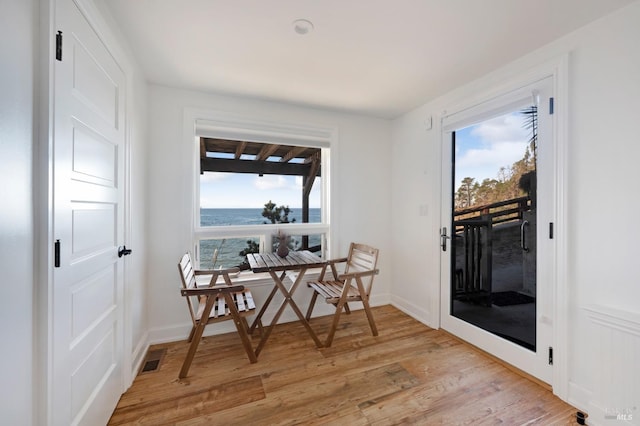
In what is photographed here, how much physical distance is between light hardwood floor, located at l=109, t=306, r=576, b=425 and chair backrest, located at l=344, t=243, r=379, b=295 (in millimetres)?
715

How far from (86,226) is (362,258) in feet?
7.72

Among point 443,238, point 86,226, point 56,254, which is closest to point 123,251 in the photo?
point 86,226

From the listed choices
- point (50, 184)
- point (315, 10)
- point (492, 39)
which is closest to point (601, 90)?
point (492, 39)

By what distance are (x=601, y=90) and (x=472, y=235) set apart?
1.38 m

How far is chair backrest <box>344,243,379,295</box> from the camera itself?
8.79ft

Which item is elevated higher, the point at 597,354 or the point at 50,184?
the point at 50,184

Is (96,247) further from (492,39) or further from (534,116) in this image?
(534,116)

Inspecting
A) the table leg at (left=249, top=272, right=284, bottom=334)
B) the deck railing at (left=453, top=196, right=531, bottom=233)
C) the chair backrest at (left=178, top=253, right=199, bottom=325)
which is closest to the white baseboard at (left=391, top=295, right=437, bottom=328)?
the deck railing at (left=453, top=196, right=531, bottom=233)

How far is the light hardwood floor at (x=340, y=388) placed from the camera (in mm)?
1585

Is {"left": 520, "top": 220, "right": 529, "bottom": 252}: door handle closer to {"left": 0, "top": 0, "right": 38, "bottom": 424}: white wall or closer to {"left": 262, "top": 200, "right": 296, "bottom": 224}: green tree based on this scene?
{"left": 262, "top": 200, "right": 296, "bottom": 224}: green tree

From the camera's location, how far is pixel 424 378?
6.37 ft

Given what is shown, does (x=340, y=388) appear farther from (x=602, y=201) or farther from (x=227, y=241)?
(x=602, y=201)

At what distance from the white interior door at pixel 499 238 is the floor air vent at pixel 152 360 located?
9.02 ft

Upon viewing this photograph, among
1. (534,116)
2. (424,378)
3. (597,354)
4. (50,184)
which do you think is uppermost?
(534,116)
